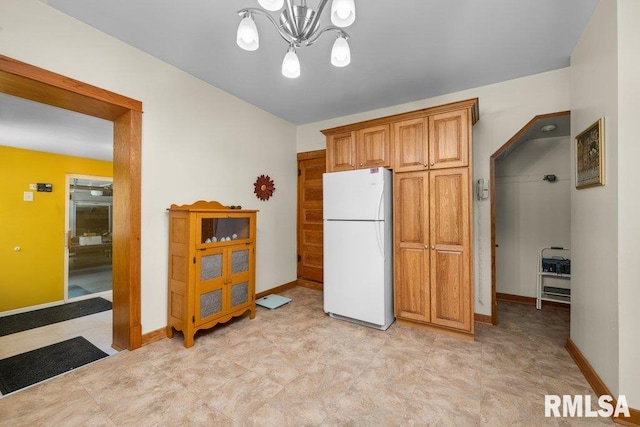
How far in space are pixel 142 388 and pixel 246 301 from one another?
4.09ft

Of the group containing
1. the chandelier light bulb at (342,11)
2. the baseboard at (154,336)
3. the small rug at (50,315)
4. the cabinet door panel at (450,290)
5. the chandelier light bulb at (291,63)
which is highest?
the chandelier light bulb at (342,11)

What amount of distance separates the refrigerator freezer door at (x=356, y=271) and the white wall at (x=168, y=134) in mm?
1192

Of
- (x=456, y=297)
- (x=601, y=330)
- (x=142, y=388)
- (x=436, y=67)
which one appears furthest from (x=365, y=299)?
(x=436, y=67)

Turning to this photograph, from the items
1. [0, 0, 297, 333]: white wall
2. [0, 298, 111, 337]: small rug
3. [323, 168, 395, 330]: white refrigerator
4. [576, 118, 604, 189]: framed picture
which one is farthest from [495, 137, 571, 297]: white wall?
[0, 298, 111, 337]: small rug

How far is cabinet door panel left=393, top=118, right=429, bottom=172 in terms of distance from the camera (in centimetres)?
276

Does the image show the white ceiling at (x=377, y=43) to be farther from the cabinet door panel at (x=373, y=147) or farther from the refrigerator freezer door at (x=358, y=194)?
the refrigerator freezer door at (x=358, y=194)

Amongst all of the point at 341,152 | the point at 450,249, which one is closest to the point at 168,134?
the point at 341,152

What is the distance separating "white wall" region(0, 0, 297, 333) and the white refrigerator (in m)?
1.19

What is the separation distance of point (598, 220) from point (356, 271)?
2.00m

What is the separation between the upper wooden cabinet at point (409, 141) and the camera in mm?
2590

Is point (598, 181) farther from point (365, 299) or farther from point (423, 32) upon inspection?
point (365, 299)

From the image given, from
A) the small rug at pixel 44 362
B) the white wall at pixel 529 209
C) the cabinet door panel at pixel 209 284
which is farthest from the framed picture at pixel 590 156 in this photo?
the small rug at pixel 44 362

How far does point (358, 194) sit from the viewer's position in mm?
2908

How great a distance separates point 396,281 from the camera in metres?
2.92
